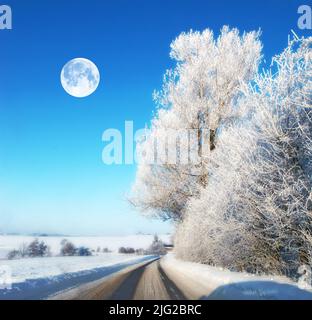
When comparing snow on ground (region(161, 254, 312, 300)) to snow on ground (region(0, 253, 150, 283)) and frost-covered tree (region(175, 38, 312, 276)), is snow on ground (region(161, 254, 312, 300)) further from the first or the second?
snow on ground (region(0, 253, 150, 283))

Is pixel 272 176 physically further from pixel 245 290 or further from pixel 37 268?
pixel 37 268

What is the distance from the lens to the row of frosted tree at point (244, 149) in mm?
9750

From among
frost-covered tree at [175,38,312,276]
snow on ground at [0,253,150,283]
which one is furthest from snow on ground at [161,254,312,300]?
snow on ground at [0,253,150,283]

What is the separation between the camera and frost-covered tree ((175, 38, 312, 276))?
9531mm

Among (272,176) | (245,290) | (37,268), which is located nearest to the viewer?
(245,290)

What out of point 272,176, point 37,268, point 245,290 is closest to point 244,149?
point 272,176

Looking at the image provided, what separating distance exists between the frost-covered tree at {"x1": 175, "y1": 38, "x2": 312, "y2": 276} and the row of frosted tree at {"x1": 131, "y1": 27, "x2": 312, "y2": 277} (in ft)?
0.09

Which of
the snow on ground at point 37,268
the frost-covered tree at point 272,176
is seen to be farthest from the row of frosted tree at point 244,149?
the snow on ground at point 37,268

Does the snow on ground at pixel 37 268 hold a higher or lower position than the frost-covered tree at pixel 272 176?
lower

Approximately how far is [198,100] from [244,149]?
306 inches

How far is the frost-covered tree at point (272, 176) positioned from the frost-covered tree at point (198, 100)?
561 cm

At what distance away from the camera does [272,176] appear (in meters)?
9.95

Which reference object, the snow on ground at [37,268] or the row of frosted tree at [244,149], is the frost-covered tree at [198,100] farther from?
the snow on ground at [37,268]
